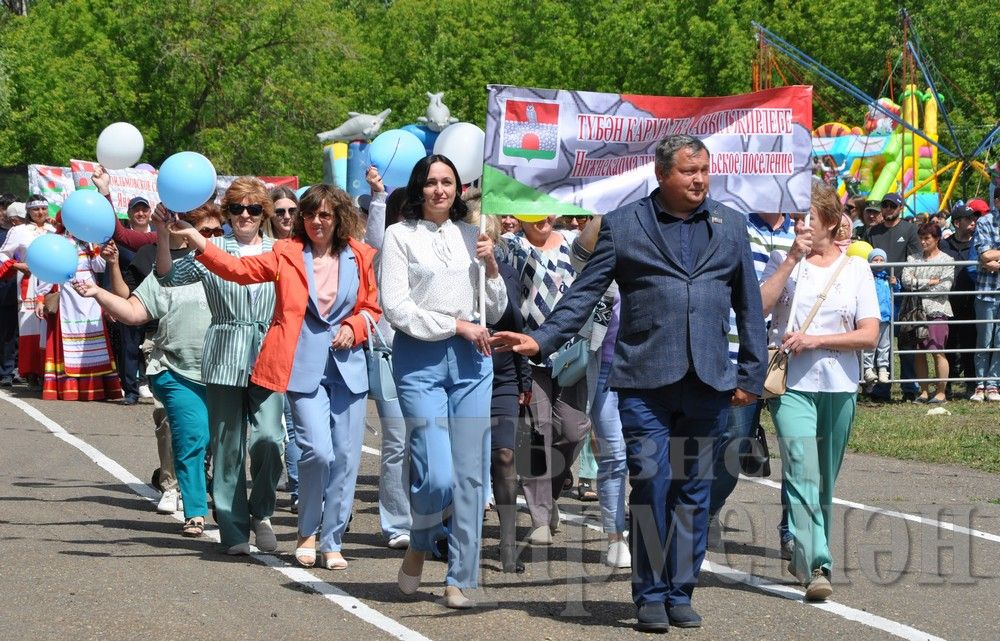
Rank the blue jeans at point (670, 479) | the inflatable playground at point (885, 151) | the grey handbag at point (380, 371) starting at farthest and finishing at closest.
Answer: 1. the inflatable playground at point (885, 151)
2. the grey handbag at point (380, 371)
3. the blue jeans at point (670, 479)

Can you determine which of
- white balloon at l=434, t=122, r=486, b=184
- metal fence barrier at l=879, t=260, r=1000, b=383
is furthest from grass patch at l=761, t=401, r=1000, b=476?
white balloon at l=434, t=122, r=486, b=184

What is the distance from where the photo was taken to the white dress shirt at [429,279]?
7066 millimetres

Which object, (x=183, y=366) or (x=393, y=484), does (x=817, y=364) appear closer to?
(x=393, y=484)

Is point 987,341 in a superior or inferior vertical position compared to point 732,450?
superior

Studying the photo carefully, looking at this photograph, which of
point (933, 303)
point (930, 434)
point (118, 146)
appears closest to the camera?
point (118, 146)

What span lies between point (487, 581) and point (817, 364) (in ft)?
6.37

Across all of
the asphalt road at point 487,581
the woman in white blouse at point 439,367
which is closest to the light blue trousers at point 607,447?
the asphalt road at point 487,581

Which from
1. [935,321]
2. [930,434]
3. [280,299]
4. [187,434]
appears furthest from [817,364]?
[935,321]

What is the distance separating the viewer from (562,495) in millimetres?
10734

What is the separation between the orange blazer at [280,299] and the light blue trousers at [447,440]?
34.0 inches

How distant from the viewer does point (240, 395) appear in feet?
27.4

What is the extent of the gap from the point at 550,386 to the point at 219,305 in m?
1.92

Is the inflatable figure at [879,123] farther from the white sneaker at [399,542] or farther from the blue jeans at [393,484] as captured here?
the white sneaker at [399,542]

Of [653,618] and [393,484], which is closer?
[653,618]
